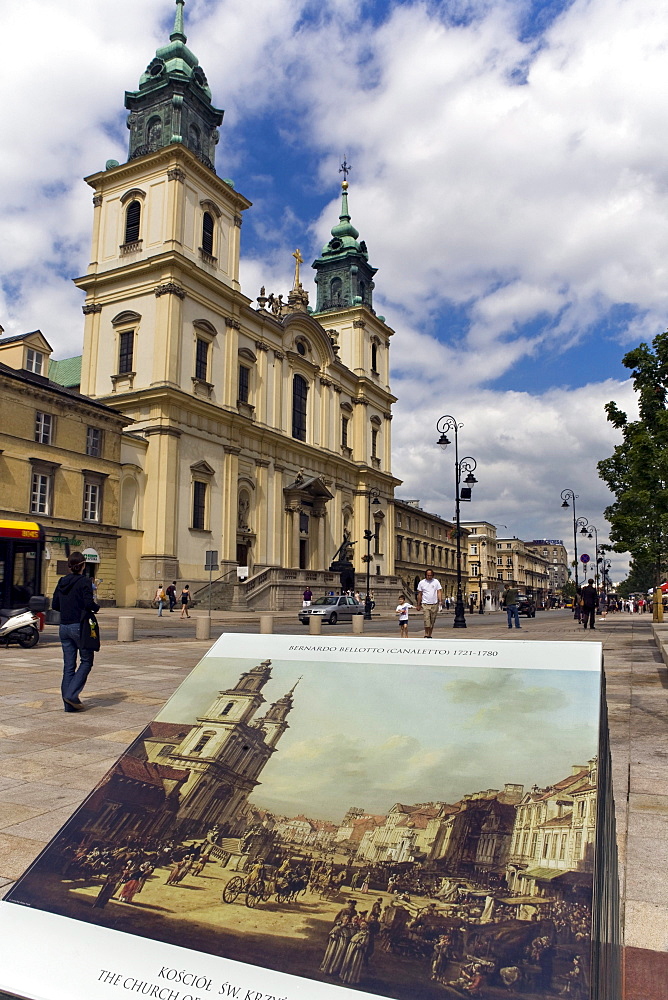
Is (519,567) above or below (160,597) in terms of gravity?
above

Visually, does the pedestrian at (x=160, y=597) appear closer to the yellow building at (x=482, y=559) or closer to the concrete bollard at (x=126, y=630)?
the concrete bollard at (x=126, y=630)

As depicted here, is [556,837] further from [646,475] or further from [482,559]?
[482,559]

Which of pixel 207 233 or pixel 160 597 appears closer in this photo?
pixel 160 597

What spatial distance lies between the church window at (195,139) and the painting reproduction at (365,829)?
45.7 m

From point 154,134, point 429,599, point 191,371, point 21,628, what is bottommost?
point 21,628

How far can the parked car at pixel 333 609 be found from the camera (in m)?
32.8

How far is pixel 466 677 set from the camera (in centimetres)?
262

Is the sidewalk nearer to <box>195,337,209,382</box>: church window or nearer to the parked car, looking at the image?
the parked car

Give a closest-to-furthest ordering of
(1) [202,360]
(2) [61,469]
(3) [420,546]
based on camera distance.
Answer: (2) [61,469], (1) [202,360], (3) [420,546]

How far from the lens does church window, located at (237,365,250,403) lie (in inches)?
1752

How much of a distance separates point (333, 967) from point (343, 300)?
64.9m

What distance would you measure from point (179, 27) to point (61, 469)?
31.9m

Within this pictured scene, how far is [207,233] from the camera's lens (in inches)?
1651

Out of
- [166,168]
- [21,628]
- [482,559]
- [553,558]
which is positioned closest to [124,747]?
[21,628]
